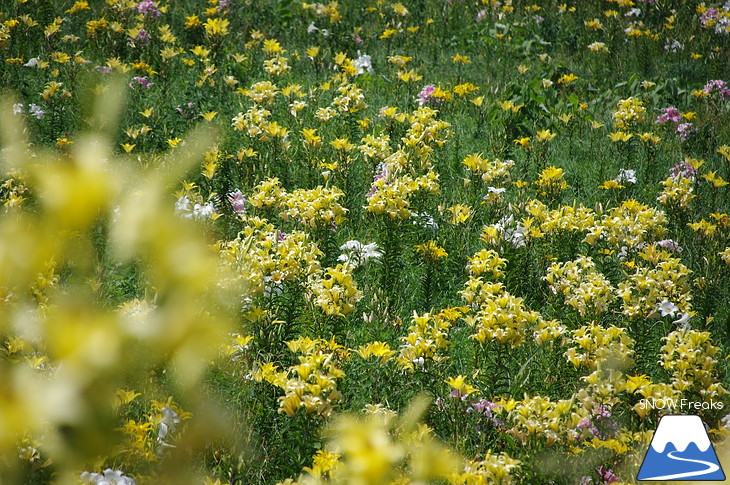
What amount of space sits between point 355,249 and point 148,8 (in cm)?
484

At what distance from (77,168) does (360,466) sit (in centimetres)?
45

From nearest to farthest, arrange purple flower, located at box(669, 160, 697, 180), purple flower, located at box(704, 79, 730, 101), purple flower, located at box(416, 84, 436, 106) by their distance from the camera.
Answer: purple flower, located at box(669, 160, 697, 180) < purple flower, located at box(416, 84, 436, 106) < purple flower, located at box(704, 79, 730, 101)

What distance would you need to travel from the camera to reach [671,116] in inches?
230

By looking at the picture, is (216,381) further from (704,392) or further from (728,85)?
(728,85)

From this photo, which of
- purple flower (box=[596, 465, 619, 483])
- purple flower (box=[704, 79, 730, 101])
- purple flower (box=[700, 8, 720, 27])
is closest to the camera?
purple flower (box=[596, 465, 619, 483])

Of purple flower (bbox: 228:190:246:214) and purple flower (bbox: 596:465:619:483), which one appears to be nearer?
purple flower (bbox: 596:465:619:483)

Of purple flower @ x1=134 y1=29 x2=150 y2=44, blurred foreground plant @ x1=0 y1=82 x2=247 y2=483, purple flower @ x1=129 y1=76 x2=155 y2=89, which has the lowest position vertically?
blurred foreground plant @ x1=0 y1=82 x2=247 y2=483

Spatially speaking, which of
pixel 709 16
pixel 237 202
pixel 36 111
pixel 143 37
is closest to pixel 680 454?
pixel 237 202

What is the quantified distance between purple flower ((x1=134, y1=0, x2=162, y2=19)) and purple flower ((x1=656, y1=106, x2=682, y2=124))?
18.2 ft

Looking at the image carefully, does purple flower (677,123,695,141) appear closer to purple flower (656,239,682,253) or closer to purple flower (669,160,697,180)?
purple flower (669,160,697,180)

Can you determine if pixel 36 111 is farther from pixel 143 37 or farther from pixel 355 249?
pixel 355 249

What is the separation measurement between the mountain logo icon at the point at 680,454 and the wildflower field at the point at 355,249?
72 mm

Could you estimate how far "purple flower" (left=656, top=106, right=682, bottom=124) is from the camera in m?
5.80

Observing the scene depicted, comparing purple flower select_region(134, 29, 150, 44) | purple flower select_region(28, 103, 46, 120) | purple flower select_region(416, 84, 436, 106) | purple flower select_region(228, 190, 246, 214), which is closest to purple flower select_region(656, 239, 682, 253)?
purple flower select_region(416, 84, 436, 106)
